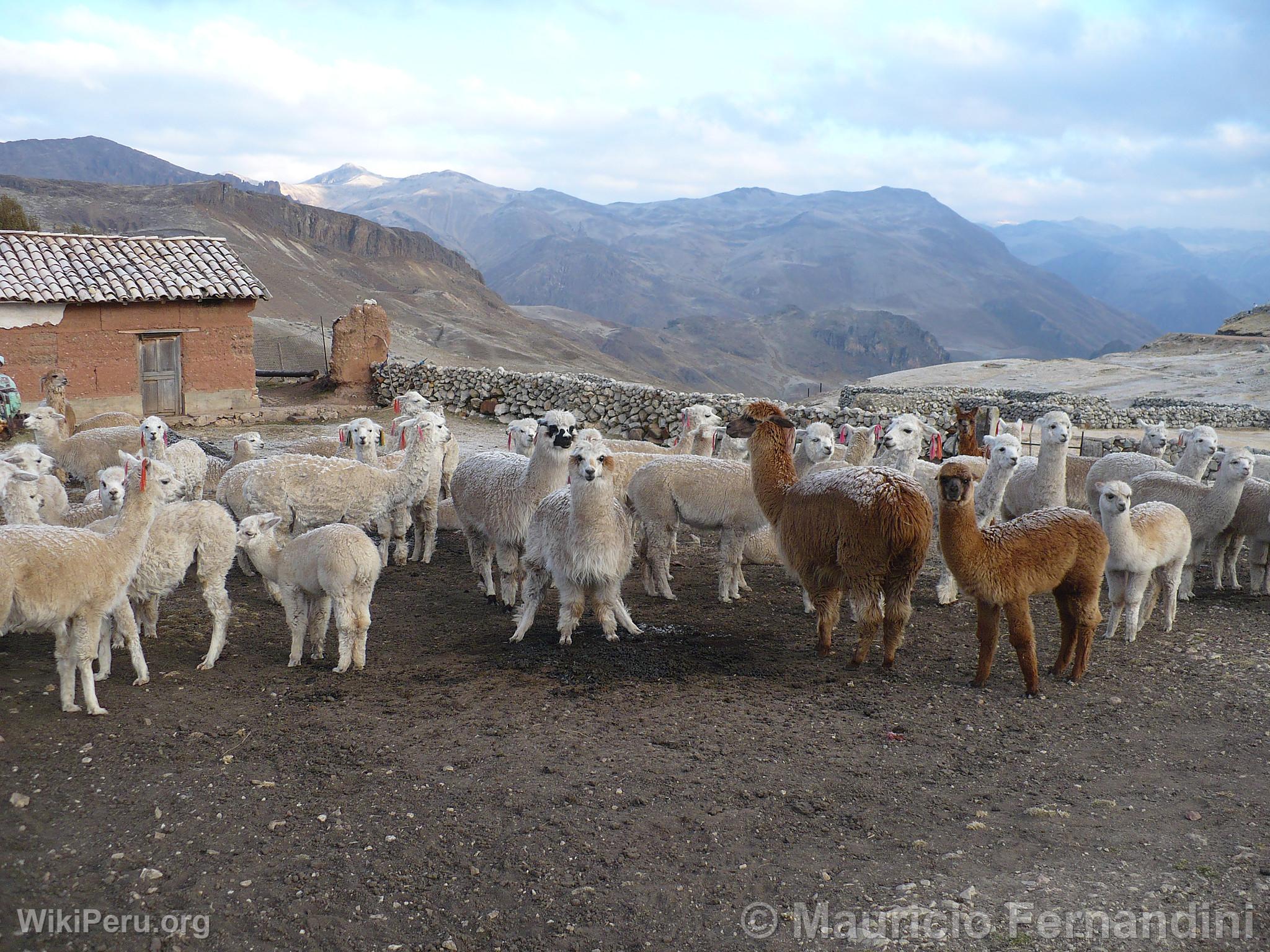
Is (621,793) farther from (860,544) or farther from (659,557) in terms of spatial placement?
(659,557)

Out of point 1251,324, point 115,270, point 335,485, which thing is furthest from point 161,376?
point 1251,324

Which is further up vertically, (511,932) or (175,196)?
(175,196)

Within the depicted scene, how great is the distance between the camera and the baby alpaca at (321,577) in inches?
237

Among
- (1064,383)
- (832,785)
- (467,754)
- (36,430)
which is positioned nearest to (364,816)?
(467,754)

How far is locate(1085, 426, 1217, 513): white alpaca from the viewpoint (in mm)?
9258

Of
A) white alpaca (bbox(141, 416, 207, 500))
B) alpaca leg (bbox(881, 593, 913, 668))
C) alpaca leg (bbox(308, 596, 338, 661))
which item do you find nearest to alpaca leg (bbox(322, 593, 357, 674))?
alpaca leg (bbox(308, 596, 338, 661))

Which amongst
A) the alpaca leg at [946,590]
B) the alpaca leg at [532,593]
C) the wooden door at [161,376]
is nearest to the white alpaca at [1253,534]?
the alpaca leg at [946,590]

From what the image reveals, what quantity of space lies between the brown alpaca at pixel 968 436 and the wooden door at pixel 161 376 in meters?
14.4

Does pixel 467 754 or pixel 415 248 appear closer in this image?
pixel 467 754

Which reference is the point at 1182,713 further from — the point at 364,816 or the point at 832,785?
the point at 364,816

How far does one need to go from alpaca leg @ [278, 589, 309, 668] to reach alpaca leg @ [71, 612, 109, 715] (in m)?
1.25

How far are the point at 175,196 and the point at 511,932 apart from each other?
71.8 metres

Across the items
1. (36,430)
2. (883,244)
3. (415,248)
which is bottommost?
(36,430)

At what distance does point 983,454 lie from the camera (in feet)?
39.5
